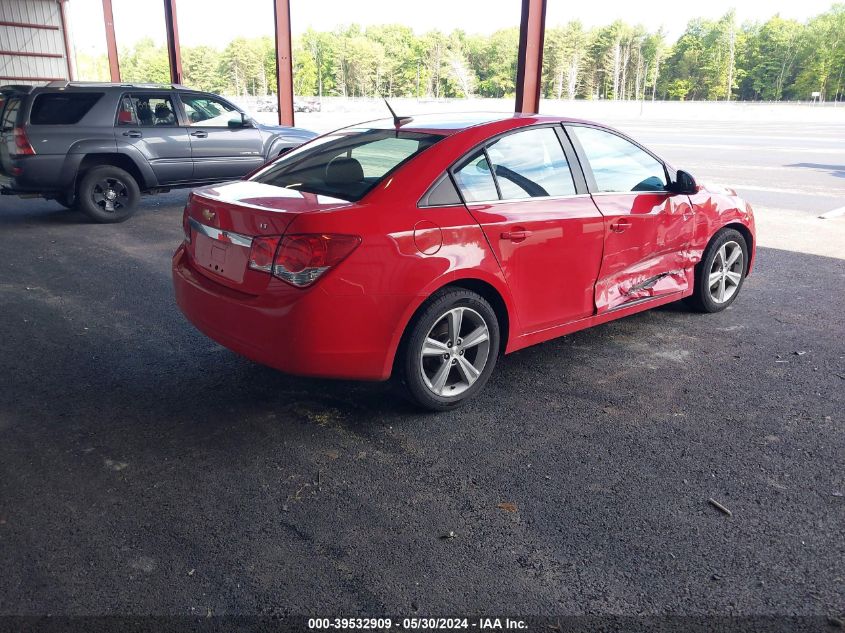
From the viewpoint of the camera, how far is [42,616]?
2361 mm

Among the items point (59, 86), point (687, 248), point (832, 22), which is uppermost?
point (832, 22)

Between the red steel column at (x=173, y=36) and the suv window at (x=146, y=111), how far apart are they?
27.9 feet

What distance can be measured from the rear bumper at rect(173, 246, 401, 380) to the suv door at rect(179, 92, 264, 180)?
25.0 ft

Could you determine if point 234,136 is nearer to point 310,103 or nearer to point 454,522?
point 454,522

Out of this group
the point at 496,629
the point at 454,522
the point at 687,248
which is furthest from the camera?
the point at 687,248

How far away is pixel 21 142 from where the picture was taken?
9.06m

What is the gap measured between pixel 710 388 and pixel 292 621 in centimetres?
301

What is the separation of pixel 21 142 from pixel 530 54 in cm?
707

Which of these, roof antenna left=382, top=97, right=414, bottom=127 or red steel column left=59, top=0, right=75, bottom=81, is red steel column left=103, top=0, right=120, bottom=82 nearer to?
red steel column left=59, top=0, right=75, bottom=81

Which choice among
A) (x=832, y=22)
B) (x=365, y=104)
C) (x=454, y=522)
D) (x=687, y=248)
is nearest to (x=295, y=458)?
(x=454, y=522)

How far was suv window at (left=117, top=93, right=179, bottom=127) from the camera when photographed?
987 cm

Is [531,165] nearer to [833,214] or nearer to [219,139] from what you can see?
[219,139]

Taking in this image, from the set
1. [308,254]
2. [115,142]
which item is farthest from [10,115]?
[308,254]

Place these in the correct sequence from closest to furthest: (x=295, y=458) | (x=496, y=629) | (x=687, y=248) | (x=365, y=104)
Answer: (x=496, y=629) → (x=295, y=458) → (x=687, y=248) → (x=365, y=104)
